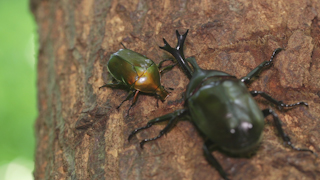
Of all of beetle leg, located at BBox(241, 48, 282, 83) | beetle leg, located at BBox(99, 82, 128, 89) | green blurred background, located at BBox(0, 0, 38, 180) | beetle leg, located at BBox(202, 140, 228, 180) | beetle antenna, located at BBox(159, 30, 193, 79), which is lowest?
green blurred background, located at BBox(0, 0, 38, 180)

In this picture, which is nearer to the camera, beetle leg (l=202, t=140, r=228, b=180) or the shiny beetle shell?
beetle leg (l=202, t=140, r=228, b=180)

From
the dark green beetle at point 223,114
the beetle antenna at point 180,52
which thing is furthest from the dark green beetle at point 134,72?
the dark green beetle at point 223,114

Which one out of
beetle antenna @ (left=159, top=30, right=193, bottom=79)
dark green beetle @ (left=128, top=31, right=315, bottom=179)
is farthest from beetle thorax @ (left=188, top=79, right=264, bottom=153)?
beetle antenna @ (left=159, top=30, right=193, bottom=79)

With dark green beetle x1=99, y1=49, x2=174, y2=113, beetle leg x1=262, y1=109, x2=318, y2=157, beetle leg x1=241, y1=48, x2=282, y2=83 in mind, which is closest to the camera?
beetle leg x1=262, y1=109, x2=318, y2=157

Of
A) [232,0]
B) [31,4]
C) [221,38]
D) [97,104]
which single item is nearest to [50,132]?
[97,104]

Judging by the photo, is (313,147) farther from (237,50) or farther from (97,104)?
(97,104)

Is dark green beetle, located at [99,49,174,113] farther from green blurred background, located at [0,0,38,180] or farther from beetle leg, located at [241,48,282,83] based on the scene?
green blurred background, located at [0,0,38,180]

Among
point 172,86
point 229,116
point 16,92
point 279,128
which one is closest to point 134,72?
point 172,86
